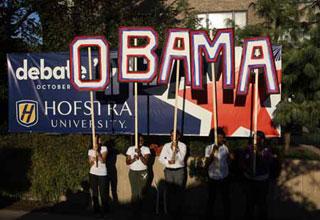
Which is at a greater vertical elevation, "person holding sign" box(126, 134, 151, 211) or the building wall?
the building wall

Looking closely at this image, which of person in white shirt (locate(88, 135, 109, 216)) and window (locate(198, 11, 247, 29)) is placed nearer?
person in white shirt (locate(88, 135, 109, 216))

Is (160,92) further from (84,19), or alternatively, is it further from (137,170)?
(84,19)

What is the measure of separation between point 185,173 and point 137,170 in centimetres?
89

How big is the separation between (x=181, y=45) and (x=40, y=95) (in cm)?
387

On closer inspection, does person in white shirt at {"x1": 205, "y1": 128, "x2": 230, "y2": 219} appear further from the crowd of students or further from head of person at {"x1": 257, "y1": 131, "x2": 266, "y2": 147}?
head of person at {"x1": 257, "y1": 131, "x2": 266, "y2": 147}

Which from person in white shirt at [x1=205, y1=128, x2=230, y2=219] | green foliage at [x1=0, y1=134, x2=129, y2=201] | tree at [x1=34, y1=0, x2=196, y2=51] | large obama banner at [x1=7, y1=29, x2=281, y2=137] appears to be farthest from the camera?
tree at [x1=34, y1=0, x2=196, y2=51]

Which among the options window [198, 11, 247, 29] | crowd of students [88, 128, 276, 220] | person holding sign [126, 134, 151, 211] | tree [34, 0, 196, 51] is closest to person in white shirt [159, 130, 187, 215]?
crowd of students [88, 128, 276, 220]

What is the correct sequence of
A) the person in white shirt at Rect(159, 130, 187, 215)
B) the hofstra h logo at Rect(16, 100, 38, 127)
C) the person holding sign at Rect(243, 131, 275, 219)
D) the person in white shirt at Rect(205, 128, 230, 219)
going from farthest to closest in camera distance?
the hofstra h logo at Rect(16, 100, 38, 127), the person in white shirt at Rect(159, 130, 187, 215), the person in white shirt at Rect(205, 128, 230, 219), the person holding sign at Rect(243, 131, 275, 219)

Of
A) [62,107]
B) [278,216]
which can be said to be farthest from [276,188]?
[62,107]

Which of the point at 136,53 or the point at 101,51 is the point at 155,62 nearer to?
the point at 136,53

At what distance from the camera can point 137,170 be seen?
345 inches

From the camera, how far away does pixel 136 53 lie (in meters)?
8.88

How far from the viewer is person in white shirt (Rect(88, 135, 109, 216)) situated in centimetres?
892

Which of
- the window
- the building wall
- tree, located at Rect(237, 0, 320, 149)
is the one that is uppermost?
the building wall
